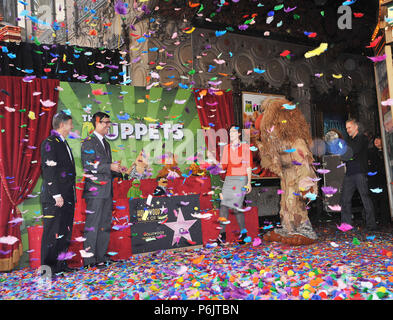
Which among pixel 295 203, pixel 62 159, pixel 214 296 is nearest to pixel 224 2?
pixel 295 203

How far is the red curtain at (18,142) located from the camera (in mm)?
4445

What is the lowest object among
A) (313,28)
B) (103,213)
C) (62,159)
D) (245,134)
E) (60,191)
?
(103,213)

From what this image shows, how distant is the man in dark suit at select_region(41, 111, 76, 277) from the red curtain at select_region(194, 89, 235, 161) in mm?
2739

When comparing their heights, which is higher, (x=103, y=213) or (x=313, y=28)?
(x=313, y=28)

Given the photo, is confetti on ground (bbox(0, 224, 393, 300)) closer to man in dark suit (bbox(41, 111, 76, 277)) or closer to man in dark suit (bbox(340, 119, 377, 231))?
man in dark suit (bbox(41, 111, 76, 277))

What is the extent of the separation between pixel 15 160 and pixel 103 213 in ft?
5.24

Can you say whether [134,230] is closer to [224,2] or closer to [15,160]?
[15,160]

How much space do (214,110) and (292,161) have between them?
1936 mm

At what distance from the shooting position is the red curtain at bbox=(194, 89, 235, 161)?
6016 millimetres

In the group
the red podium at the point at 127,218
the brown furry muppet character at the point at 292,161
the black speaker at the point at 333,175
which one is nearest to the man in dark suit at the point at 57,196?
the red podium at the point at 127,218

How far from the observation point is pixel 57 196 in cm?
356

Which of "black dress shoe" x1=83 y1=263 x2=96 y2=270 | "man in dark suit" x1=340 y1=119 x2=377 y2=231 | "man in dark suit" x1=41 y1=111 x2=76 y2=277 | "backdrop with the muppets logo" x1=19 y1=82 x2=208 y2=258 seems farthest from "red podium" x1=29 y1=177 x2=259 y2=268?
"man in dark suit" x1=340 y1=119 x2=377 y2=231

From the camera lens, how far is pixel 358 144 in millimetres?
5020

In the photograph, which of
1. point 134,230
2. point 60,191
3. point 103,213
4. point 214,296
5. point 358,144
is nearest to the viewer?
point 214,296
